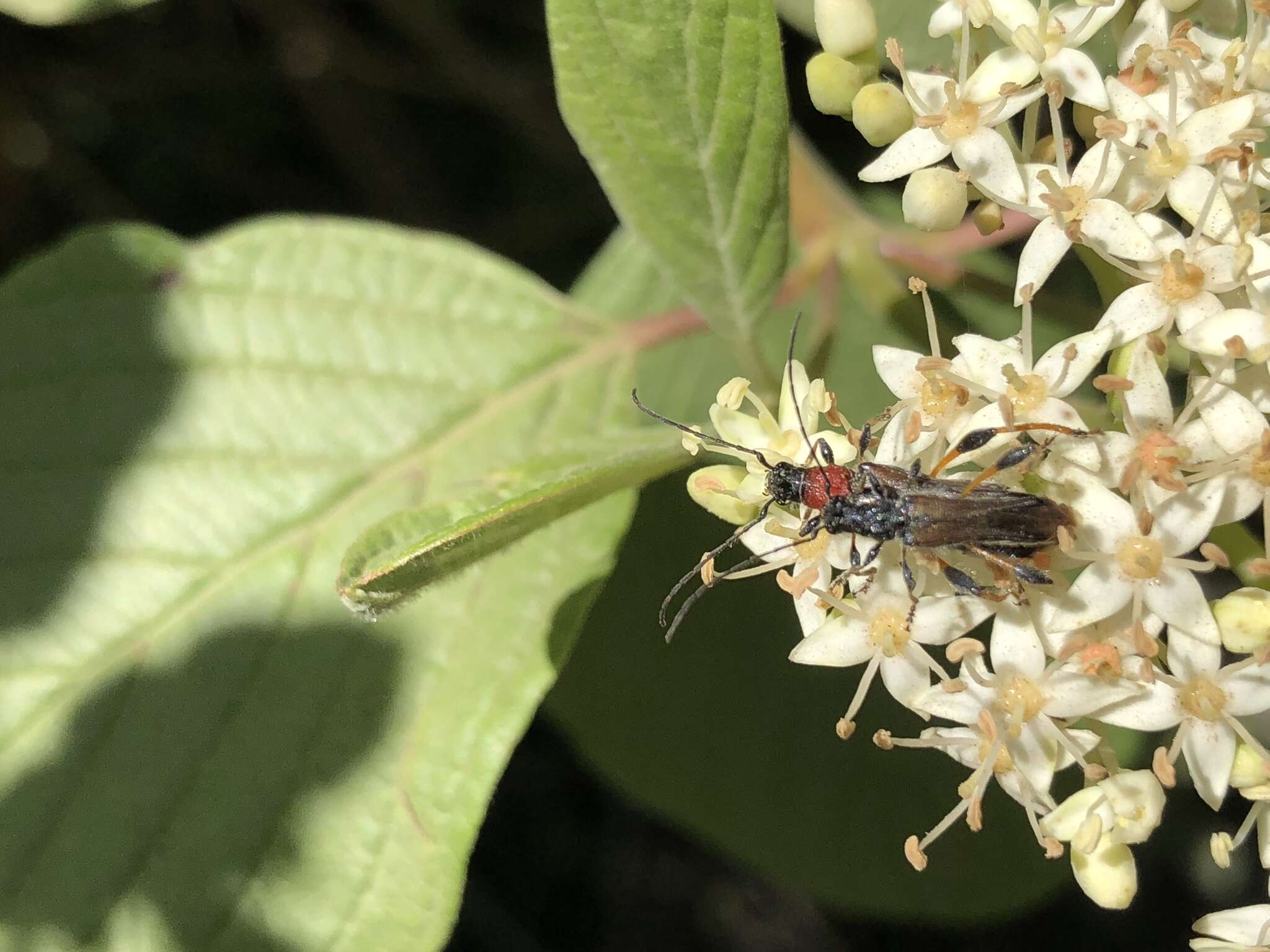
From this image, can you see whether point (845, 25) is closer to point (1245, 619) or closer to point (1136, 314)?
point (1136, 314)

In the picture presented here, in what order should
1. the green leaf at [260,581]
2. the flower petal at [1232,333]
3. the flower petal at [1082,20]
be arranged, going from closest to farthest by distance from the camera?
the flower petal at [1232,333] → the flower petal at [1082,20] → the green leaf at [260,581]

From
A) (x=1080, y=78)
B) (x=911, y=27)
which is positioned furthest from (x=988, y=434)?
(x=911, y=27)

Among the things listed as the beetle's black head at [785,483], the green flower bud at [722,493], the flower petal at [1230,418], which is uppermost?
the flower petal at [1230,418]

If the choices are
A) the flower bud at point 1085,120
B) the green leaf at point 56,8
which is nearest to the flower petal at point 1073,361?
the flower bud at point 1085,120

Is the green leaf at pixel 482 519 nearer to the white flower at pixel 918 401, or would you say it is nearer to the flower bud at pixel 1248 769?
the white flower at pixel 918 401

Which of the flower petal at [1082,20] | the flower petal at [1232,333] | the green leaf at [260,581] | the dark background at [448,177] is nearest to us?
the flower petal at [1232,333]

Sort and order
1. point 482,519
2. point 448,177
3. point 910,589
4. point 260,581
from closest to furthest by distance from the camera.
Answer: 1. point 482,519
2. point 910,589
3. point 260,581
4. point 448,177
